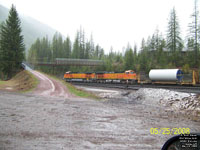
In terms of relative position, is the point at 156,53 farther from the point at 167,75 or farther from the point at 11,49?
the point at 11,49

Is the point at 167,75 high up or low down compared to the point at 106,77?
up

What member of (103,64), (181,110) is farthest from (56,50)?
(181,110)

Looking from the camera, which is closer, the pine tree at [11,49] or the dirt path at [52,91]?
the dirt path at [52,91]

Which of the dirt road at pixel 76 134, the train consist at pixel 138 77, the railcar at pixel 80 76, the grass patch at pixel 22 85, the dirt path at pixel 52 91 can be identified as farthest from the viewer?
the railcar at pixel 80 76

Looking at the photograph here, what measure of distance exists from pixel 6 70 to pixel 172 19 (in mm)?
59734

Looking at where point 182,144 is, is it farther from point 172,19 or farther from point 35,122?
point 172,19

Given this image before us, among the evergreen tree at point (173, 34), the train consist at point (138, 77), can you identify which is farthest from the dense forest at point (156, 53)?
the train consist at point (138, 77)

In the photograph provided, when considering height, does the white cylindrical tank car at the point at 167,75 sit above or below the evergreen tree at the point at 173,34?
below

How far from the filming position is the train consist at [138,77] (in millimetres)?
28914

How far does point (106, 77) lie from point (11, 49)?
27.7m

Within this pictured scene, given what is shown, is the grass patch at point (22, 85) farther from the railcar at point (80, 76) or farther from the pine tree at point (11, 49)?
the railcar at point (80, 76)

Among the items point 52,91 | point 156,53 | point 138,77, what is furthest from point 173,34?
point 52,91

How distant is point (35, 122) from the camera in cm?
840

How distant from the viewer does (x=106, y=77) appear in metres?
43.9
